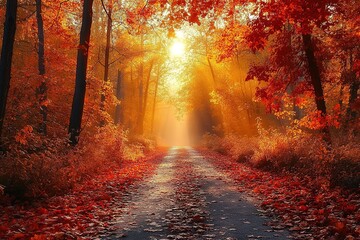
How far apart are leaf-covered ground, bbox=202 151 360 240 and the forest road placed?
1.35 ft

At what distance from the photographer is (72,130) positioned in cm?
1504

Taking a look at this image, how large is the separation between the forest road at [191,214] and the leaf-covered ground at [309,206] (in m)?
0.41

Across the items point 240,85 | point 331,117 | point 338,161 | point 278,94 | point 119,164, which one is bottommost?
point 119,164

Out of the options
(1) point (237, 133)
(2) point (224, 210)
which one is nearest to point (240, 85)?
(1) point (237, 133)

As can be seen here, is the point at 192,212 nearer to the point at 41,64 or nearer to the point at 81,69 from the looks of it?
the point at 81,69

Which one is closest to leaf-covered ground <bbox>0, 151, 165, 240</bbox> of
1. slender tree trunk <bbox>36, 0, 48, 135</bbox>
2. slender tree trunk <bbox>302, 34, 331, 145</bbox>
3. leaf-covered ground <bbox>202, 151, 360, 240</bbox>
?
leaf-covered ground <bbox>202, 151, 360, 240</bbox>

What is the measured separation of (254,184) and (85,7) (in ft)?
35.1

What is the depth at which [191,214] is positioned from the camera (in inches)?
312

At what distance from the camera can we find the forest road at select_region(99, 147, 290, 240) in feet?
21.1

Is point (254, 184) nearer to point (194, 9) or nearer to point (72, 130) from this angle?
point (194, 9)

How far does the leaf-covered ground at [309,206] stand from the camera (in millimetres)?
6133

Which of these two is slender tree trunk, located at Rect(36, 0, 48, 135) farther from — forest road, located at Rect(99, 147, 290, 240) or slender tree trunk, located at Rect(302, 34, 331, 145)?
slender tree trunk, located at Rect(302, 34, 331, 145)

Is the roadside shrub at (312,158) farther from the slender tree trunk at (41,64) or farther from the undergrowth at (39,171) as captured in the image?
the slender tree trunk at (41,64)

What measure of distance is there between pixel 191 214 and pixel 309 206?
9.25 ft
